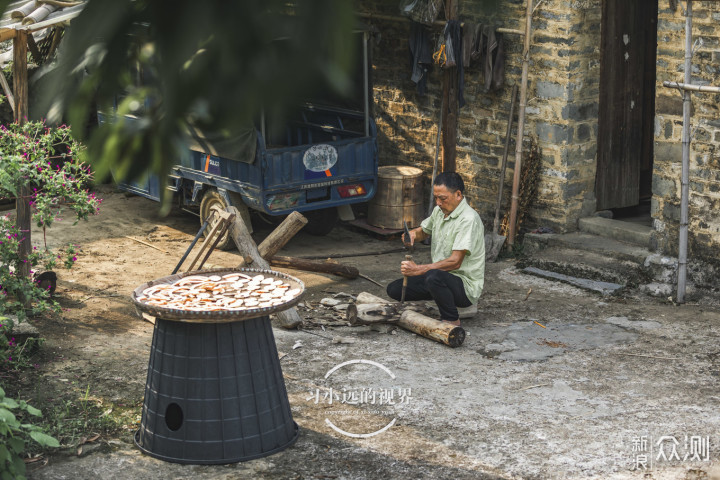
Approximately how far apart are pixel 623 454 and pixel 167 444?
2.54 metres

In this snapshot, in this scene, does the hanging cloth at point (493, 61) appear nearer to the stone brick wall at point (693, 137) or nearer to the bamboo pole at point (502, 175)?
the bamboo pole at point (502, 175)

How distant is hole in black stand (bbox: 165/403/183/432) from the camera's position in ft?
17.7

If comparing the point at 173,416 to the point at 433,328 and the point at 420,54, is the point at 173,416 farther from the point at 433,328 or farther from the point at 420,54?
the point at 420,54

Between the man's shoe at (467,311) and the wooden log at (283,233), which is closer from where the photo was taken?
the man's shoe at (467,311)

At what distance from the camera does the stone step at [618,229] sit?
30.9ft

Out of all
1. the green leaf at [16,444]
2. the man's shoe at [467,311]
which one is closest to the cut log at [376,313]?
the man's shoe at [467,311]

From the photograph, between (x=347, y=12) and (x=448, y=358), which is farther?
(x=448, y=358)

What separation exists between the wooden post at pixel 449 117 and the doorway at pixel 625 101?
64.4 inches

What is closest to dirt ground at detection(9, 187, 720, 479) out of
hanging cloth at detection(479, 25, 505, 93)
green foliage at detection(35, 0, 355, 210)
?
hanging cloth at detection(479, 25, 505, 93)

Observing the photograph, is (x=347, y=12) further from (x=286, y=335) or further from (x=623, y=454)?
(x=286, y=335)

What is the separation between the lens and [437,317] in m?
7.68

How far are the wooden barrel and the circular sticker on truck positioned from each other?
0.78 m

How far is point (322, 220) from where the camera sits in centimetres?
1118

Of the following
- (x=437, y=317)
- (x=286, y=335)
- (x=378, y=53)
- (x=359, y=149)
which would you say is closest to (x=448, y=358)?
(x=437, y=317)
